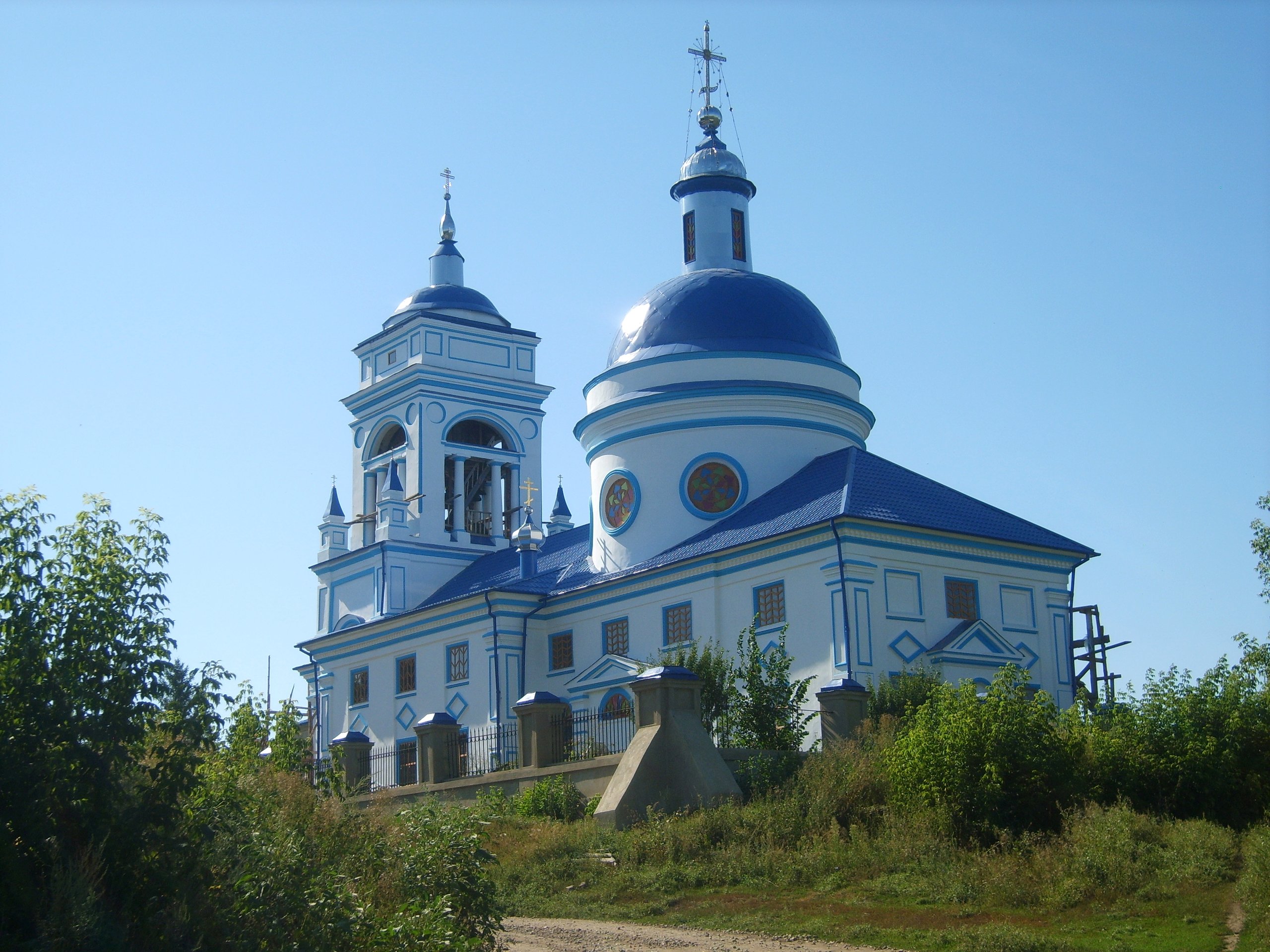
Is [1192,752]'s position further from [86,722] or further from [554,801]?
[86,722]

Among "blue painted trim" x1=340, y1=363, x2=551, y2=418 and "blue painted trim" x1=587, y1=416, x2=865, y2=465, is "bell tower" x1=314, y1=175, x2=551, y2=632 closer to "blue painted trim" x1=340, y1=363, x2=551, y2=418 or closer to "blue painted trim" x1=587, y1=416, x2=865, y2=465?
"blue painted trim" x1=340, y1=363, x2=551, y2=418

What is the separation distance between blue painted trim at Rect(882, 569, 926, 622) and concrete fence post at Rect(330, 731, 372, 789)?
10.9 meters

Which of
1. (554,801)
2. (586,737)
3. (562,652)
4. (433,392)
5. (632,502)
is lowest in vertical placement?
(554,801)

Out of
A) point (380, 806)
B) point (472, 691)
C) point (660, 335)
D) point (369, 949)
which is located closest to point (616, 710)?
point (472, 691)

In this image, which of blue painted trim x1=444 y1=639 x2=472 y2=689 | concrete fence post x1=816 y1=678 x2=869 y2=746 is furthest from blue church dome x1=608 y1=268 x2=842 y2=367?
concrete fence post x1=816 y1=678 x2=869 y2=746

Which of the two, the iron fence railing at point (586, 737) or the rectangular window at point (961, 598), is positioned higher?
the rectangular window at point (961, 598)

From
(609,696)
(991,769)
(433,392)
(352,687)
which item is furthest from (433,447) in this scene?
(991,769)

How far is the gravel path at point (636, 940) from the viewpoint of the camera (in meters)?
15.0

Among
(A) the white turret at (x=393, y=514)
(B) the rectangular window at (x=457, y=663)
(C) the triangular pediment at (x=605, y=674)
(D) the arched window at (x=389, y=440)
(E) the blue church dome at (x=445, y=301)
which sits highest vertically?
(E) the blue church dome at (x=445, y=301)

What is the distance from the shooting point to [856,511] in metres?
29.0

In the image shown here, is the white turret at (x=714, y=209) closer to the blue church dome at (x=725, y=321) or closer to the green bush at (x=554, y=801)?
the blue church dome at (x=725, y=321)

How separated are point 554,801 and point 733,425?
11996 mm

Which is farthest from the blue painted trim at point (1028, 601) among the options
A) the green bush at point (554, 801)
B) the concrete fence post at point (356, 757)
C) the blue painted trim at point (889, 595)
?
the concrete fence post at point (356, 757)

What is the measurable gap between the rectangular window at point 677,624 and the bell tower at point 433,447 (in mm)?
11758
